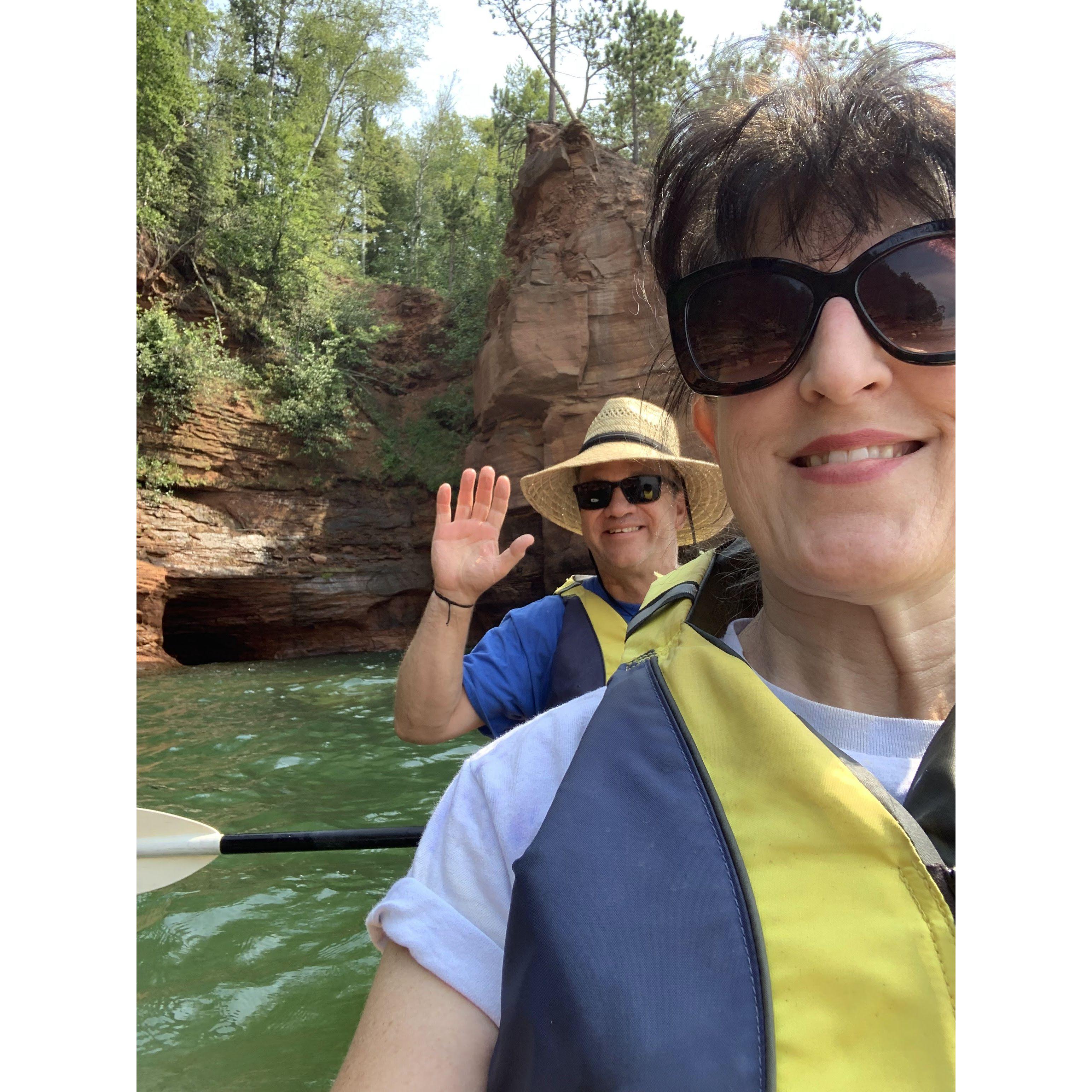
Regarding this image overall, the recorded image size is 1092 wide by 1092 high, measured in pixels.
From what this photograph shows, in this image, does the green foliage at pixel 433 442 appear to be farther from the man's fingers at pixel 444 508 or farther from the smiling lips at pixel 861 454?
the smiling lips at pixel 861 454

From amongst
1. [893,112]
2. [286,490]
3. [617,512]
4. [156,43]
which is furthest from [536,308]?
[893,112]

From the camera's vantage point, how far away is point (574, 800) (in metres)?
0.63

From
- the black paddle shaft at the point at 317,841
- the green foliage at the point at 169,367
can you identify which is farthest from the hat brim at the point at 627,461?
the green foliage at the point at 169,367

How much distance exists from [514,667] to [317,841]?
809mm

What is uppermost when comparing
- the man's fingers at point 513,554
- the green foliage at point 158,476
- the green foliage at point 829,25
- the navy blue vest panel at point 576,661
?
the green foliage at point 158,476

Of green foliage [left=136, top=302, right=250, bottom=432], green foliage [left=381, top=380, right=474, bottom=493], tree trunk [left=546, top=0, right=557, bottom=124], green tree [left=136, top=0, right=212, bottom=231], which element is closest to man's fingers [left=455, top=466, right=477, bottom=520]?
tree trunk [left=546, top=0, right=557, bottom=124]

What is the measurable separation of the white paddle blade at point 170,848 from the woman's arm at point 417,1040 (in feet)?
6.33

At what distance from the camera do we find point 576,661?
2150 millimetres

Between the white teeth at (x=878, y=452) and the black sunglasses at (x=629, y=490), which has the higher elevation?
the black sunglasses at (x=629, y=490)

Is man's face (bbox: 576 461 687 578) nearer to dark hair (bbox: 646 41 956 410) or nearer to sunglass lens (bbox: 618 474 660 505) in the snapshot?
sunglass lens (bbox: 618 474 660 505)

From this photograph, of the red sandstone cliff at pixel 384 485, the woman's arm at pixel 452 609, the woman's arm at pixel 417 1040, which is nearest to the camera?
the woman's arm at pixel 417 1040

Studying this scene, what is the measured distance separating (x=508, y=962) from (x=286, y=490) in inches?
514

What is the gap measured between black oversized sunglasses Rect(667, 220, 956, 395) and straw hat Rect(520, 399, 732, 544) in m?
1.40

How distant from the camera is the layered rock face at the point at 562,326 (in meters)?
11.6
